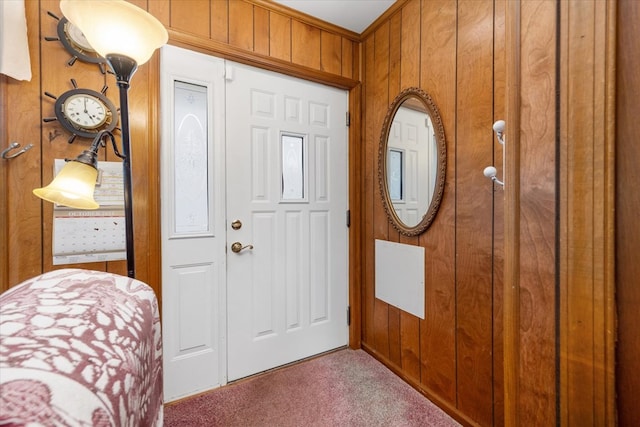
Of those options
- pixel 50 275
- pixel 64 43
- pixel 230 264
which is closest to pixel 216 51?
pixel 64 43

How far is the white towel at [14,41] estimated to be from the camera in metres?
1.19

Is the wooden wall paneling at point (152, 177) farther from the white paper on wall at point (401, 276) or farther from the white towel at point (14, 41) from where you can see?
the white paper on wall at point (401, 276)

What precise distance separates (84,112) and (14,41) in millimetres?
338

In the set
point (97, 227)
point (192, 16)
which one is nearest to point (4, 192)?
point (97, 227)

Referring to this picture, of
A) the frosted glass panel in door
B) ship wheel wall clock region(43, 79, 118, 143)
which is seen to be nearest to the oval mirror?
the frosted glass panel in door

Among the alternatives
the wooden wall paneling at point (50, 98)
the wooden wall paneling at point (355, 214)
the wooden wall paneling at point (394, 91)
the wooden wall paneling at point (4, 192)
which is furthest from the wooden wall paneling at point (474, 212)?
the wooden wall paneling at point (4, 192)

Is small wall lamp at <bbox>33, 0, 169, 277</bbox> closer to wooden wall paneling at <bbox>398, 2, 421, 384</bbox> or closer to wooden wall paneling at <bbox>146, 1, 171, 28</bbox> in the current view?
wooden wall paneling at <bbox>146, 1, 171, 28</bbox>

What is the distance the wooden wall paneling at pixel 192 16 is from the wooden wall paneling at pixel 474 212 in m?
1.37

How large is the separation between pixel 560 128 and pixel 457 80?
1.18m

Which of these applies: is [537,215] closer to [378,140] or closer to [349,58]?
[378,140]

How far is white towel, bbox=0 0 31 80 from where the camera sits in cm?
119

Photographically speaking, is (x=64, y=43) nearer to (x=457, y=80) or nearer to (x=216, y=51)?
(x=216, y=51)

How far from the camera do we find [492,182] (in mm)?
1288

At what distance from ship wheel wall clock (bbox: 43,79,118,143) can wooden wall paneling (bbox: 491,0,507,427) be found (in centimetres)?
181
